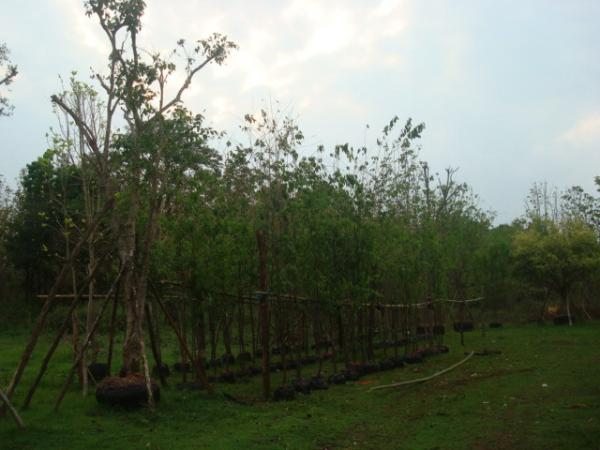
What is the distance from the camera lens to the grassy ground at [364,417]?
6578mm

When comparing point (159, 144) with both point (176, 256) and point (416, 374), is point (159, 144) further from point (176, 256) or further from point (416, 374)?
point (416, 374)

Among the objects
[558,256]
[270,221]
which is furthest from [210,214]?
[558,256]

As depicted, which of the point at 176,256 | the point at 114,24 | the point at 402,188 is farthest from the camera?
the point at 402,188

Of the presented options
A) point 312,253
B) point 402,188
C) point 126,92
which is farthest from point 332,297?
point 126,92

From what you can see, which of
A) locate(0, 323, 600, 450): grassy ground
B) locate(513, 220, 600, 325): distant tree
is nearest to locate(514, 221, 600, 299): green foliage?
locate(513, 220, 600, 325): distant tree

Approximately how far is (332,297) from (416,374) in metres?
2.25

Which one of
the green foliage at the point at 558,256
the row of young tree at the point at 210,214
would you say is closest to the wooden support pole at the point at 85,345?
the row of young tree at the point at 210,214

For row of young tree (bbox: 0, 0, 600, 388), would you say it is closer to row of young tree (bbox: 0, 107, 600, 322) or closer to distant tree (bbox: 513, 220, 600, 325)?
row of young tree (bbox: 0, 107, 600, 322)

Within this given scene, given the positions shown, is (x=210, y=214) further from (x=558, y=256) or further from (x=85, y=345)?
(x=558, y=256)

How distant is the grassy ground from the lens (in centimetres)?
658

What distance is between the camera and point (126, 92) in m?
8.93

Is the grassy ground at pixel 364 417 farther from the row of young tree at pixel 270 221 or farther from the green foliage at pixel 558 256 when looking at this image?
the green foliage at pixel 558 256

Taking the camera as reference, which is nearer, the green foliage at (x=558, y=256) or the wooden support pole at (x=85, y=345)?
the wooden support pole at (x=85, y=345)

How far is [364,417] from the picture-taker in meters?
8.24
